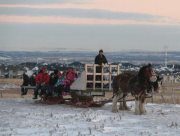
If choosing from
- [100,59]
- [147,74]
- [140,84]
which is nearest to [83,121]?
[140,84]

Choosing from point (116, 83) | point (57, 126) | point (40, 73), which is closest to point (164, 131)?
point (57, 126)

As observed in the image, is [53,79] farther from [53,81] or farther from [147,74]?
[147,74]

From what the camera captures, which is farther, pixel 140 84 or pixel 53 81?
pixel 53 81

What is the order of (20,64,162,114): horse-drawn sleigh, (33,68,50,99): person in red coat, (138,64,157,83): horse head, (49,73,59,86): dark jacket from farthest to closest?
(33,68,50,99): person in red coat
(49,73,59,86): dark jacket
(20,64,162,114): horse-drawn sleigh
(138,64,157,83): horse head

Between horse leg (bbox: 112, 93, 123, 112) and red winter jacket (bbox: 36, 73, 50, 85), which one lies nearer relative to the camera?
horse leg (bbox: 112, 93, 123, 112)

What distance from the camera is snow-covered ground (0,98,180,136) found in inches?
631

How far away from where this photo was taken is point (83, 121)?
18.6m

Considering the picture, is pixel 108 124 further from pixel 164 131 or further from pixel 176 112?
pixel 176 112

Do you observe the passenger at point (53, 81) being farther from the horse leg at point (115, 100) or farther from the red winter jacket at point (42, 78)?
the horse leg at point (115, 100)

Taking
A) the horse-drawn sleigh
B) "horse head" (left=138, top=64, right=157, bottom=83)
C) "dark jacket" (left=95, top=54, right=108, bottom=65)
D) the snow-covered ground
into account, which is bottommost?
the snow-covered ground

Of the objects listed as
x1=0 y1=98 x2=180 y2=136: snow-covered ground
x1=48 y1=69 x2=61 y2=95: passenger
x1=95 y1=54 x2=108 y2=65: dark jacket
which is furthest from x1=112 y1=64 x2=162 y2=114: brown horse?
x1=48 y1=69 x2=61 y2=95: passenger

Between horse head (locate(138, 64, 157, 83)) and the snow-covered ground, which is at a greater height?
horse head (locate(138, 64, 157, 83))

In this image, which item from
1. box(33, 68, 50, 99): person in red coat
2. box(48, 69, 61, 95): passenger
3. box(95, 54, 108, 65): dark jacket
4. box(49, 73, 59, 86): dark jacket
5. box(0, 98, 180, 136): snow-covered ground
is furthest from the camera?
box(33, 68, 50, 99): person in red coat

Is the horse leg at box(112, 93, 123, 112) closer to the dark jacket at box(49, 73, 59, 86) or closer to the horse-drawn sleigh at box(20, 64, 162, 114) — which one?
the horse-drawn sleigh at box(20, 64, 162, 114)
